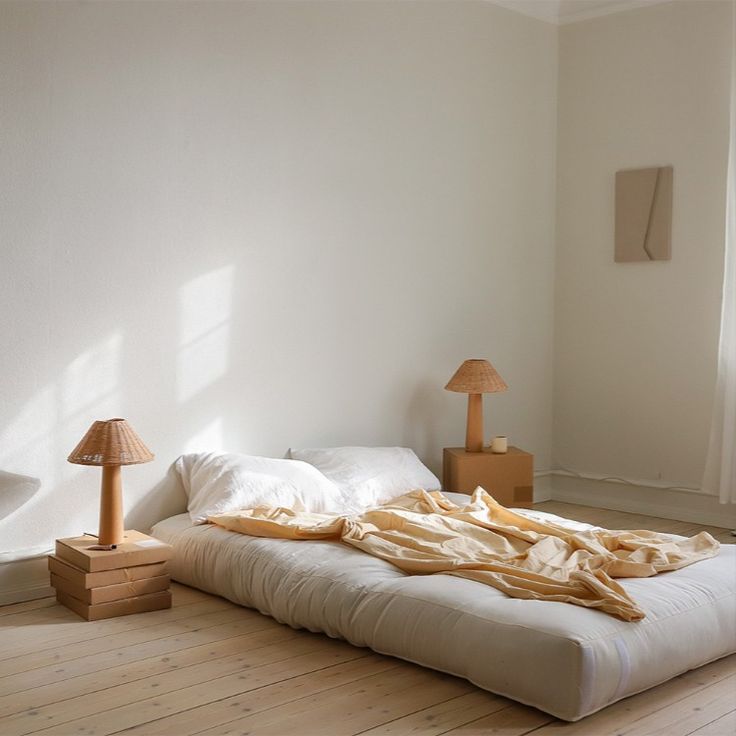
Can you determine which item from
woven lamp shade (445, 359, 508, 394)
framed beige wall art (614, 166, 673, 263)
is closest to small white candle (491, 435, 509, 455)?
woven lamp shade (445, 359, 508, 394)

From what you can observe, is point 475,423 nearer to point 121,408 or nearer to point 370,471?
point 370,471

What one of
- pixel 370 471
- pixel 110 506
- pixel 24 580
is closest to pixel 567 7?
pixel 370 471

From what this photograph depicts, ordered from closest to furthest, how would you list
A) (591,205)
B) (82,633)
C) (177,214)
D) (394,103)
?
(82,633)
(177,214)
(394,103)
(591,205)

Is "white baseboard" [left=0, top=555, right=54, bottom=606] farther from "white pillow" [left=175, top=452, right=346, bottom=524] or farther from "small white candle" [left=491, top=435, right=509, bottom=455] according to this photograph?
"small white candle" [left=491, top=435, right=509, bottom=455]

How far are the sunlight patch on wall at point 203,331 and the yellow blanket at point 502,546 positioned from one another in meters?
0.65

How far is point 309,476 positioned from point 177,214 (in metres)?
1.27

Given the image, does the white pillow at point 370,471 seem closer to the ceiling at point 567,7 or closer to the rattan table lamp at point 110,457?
the rattan table lamp at point 110,457

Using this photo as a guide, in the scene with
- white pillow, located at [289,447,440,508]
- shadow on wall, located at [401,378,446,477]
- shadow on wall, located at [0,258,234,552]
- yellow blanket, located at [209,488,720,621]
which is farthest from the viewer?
shadow on wall, located at [401,378,446,477]

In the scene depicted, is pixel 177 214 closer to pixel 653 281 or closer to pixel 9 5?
pixel 9 5

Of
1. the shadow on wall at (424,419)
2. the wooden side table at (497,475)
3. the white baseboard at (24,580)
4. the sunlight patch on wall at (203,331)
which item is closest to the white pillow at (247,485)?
the sunlight patch on wall at (203,331)

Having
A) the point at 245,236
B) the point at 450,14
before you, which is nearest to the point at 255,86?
the point at 245,236

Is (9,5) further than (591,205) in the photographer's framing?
No

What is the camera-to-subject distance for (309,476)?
4484 millimetres

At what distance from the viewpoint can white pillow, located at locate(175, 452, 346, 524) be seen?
4.21 meters
